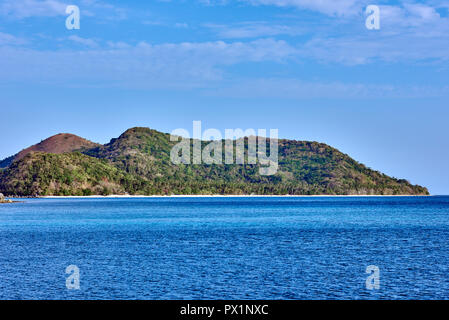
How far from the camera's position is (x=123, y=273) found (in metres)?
58.2

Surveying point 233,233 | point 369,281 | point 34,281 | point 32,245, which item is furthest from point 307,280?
point 233,233

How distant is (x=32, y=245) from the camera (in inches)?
3354

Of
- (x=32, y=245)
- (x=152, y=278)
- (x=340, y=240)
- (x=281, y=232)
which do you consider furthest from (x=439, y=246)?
(x=32, y=245)

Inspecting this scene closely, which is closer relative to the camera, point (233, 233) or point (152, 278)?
point (152, 278)

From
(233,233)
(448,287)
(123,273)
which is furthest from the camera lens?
(233,233)

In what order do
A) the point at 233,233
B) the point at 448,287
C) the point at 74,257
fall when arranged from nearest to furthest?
the point at 448,287 < the point at 74,257 < the point at 233,233

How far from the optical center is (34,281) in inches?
2103
